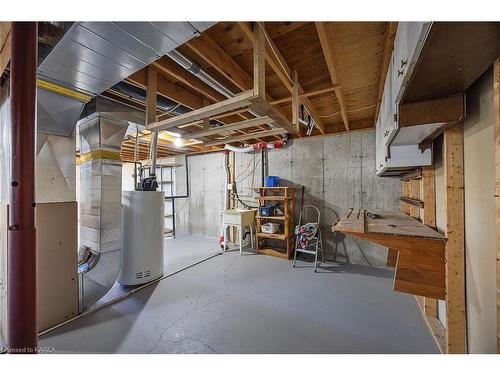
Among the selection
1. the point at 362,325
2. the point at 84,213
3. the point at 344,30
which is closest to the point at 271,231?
the point at 362,325

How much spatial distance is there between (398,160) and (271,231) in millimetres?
2514

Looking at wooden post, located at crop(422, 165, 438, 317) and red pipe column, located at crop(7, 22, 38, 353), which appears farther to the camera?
wooden post, located at crop(422, 165, 438, 317)

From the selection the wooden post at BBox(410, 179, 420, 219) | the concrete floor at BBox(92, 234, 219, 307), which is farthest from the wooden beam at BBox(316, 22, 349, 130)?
the concrete floor at BBox(92, 234, 219, 307)

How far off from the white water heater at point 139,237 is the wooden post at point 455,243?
9.57 feet

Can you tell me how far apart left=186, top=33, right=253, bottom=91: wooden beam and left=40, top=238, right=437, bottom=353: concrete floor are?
228 centimetres

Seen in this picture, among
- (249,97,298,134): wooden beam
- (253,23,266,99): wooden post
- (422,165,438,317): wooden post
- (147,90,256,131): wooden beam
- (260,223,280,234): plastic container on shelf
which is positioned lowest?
(260,223,280,234): plastic container on shelf

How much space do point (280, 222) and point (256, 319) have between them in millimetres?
2327

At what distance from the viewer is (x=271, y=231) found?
3857 millimetres

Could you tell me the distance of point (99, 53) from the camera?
1243 millimetres

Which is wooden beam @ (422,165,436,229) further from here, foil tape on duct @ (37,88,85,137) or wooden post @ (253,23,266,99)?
foil tape on duct @ (37,88,85,137)

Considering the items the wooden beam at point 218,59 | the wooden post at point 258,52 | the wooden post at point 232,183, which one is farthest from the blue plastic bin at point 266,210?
the wooden post at point 258,52

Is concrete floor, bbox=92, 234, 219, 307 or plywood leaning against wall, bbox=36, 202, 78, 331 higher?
plywood leaning against wall, bbox=36, 202, 78, 331

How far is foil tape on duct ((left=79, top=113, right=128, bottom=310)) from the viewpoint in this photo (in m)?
2.21

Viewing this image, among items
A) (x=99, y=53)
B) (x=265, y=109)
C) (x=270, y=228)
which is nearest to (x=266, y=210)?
(x=270, y=228)
